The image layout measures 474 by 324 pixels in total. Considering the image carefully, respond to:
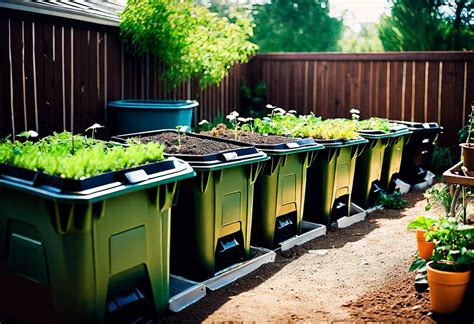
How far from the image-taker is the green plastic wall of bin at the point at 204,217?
3916 mm

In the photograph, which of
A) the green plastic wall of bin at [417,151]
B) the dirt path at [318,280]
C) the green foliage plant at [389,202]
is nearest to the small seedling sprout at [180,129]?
the dirt path at [318,280]

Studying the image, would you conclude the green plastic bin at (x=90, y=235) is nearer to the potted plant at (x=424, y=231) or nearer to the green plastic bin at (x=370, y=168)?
the potted plant at (x=424, y=231)

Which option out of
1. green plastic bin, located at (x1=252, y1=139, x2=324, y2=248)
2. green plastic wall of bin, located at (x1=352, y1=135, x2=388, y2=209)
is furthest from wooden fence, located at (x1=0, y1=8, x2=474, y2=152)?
green plastic bin, located at (x1=252, y1=139, x2=324, y2=248)

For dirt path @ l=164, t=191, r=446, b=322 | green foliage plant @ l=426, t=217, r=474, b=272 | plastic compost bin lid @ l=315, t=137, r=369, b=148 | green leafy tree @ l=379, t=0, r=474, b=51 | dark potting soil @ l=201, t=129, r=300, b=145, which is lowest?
dirt path @ l=164, t=191, r=446, b=322

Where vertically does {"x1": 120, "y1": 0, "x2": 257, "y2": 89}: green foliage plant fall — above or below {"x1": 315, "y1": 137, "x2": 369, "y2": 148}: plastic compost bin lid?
above

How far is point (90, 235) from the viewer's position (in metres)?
2.90

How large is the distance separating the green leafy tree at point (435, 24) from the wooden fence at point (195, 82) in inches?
201

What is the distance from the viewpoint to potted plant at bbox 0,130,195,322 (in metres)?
2.86

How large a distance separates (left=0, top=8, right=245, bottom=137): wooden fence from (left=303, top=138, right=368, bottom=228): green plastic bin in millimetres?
2864

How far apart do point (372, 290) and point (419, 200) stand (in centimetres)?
341

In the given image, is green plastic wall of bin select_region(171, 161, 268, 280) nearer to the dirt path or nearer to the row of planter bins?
the row of planter bins

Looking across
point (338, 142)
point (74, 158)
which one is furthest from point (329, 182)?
point (74, 158)

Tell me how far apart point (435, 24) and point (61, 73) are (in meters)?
10.1

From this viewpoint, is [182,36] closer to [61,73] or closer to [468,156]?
[61,73]
